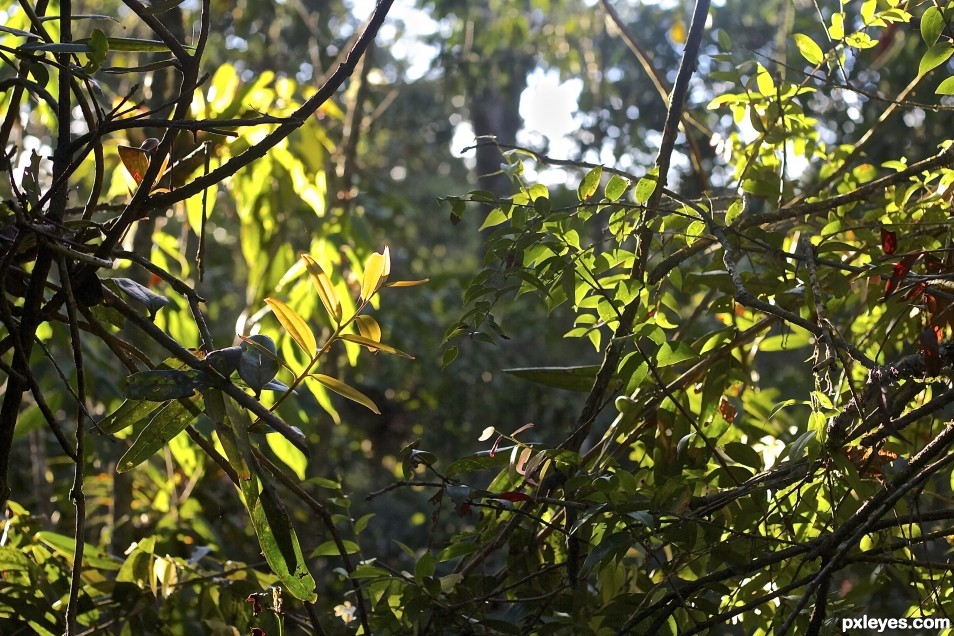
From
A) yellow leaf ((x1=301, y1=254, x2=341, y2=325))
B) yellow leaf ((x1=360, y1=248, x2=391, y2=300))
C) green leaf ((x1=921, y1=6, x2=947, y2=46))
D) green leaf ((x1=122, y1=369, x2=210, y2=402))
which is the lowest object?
green leaf ((x1=122, y1=369, x2=210, y2=402))

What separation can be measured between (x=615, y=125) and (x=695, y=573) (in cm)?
426

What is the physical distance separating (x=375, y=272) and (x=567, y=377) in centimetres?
25

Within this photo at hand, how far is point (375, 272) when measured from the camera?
2.23 feet

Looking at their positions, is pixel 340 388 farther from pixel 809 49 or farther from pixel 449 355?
pixel 809 49

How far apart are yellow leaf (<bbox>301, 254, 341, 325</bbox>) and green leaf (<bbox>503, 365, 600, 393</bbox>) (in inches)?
8.1

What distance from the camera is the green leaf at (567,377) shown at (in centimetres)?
81

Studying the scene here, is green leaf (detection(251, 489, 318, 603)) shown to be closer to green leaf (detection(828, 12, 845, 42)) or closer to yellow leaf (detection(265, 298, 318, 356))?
yellow leaf (detection(265, 298, 318, 356))

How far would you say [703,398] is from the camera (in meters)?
0.85

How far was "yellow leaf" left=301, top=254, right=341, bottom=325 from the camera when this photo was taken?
65 cm

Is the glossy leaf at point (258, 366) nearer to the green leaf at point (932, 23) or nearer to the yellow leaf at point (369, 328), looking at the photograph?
the yellow leaf at point (369, 328)

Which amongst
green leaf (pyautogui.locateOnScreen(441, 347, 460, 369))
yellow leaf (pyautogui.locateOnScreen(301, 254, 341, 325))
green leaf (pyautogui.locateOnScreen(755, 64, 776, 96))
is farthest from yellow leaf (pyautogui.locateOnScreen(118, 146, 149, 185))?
green leaf (pyautogui.locateOnScreen(755, 64, 776, 96))

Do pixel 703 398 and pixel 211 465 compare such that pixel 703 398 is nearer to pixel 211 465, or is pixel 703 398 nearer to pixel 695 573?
pixel 695 573

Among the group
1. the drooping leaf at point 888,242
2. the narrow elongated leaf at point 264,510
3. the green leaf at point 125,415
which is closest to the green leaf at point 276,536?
the narrow elongated leaf at point 264,510

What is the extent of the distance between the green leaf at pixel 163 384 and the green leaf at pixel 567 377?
0.34m
